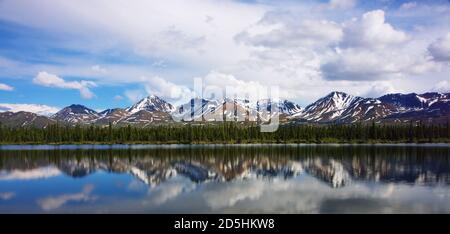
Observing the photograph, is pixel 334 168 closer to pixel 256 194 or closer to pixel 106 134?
pixel 256 194

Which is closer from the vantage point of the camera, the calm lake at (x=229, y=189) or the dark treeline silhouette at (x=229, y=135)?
the calm lake at (x=229, y=189)

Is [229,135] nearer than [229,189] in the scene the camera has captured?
No

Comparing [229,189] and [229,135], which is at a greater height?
[229,135]

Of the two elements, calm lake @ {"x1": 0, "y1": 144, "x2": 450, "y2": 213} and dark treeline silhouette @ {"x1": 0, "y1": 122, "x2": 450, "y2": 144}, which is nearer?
calm lake @ {"x1": 0, "y1": 144, "x2": 450, "y2": 213}

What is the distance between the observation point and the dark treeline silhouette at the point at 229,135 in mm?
173375

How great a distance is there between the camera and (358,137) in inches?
7087

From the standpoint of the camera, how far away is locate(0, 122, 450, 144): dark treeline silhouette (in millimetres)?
173375

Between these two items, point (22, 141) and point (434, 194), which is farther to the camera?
point (22, 141)

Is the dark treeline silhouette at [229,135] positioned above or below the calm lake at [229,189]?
above

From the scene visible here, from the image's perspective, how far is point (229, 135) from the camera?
174250 millimetres

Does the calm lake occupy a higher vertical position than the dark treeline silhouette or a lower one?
lower
